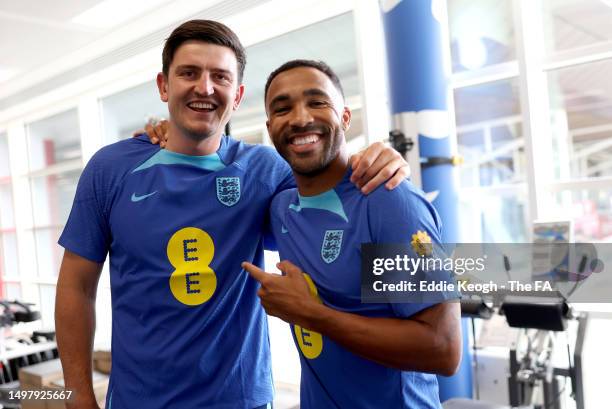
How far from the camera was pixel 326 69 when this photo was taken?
1.43 meters

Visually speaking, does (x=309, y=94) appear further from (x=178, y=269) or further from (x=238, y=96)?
(x=178, y=269)

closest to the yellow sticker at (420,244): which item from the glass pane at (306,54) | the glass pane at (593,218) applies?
the glass pane at (306,54)

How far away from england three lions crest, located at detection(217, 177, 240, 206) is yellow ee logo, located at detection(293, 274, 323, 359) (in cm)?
40

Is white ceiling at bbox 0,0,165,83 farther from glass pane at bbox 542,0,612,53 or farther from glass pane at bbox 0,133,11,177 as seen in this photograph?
glass pane at bbox 542,0,612,53

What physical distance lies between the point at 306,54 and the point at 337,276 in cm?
421

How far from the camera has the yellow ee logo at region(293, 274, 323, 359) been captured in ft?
4.23

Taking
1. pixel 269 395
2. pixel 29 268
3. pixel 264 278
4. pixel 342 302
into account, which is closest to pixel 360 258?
pixel 342 302

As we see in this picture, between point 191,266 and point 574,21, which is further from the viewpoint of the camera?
point 574,21

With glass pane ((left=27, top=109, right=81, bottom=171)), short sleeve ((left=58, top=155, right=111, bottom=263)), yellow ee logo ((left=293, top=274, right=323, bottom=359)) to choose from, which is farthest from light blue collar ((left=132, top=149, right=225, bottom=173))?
glass pane ((left=27, top=109, right=81, bottom=171))

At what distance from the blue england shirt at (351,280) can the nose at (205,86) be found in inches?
18.3

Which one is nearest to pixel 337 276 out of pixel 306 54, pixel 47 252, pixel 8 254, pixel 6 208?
pixel 306 54

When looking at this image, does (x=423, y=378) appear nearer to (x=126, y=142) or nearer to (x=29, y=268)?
(x=126, y=142)

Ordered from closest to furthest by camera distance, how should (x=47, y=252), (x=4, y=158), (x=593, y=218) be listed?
(x=47, y=252), (x=593, y=218), (x=4, y=158)

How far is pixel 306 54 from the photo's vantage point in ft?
16.9
